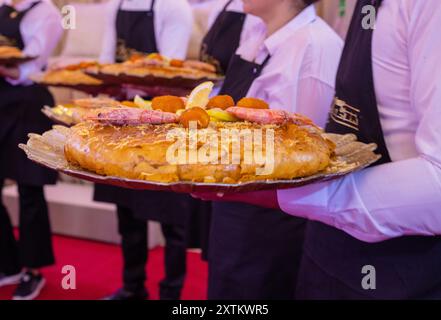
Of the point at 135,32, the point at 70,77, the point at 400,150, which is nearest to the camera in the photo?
the point at 400,150

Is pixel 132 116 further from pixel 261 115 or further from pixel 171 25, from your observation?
pixel 171 25

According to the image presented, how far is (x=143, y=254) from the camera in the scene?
9.08 ft

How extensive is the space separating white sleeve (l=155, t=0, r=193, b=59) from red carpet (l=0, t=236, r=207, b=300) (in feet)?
4.00

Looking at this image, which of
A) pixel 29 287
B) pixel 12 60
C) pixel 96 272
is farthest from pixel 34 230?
pixel 12 60

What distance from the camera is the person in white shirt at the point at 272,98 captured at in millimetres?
1479

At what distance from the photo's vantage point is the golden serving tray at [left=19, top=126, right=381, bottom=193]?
2.48 feet

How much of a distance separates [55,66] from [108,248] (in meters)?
1.35

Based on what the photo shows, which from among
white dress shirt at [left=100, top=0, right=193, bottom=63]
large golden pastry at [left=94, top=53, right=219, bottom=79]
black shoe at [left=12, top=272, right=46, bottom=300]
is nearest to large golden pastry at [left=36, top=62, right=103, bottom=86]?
large golden pastry at [left=94, top=53, right=219, bottom=79]

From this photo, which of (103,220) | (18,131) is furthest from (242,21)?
(103,220)

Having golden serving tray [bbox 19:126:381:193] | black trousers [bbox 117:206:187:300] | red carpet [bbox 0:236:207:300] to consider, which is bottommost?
red carpet [bbox 0:236:207:300]

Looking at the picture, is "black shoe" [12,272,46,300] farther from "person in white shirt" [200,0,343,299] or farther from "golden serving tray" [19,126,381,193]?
"golden serving tray" [19,126,381,193]

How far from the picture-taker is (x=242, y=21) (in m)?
2.24

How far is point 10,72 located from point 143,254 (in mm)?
1062

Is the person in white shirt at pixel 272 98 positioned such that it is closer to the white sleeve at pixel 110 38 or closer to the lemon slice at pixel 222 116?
the lemon slice at pixel 222 116
